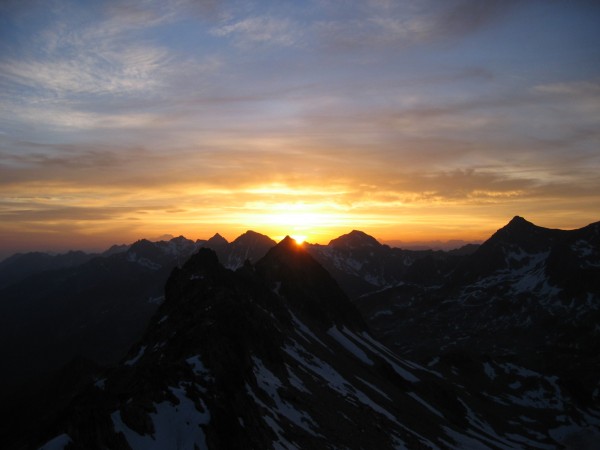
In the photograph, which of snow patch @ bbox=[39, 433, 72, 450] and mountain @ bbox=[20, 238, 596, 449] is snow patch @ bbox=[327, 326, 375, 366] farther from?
snow patch @ bbox=[39, 433, 72, 450]

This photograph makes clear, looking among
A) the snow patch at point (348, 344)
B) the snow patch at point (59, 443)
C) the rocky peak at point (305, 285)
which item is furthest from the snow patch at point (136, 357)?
the snow patch at point (348, 344)

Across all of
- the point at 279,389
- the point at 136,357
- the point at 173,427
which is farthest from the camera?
the point at 136,357

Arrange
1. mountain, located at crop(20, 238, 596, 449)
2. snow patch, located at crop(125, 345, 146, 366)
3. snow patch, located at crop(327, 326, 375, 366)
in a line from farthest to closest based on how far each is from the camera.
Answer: snow patch, located at crop(327, 326, 375, 366), snow patch, located at crop(125, 345, 146, 366), mountain, located at crop(20, 238, 596, 449)

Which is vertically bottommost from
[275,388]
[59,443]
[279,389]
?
[279,389]

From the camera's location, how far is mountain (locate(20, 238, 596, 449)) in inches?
1556

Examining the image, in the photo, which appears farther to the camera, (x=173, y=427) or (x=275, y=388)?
(x=275, y=388)

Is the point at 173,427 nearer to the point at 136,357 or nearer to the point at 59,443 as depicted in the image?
the point at 59,443

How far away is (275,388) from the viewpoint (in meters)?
62.0

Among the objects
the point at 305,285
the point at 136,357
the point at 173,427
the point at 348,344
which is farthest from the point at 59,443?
the point at 305,285

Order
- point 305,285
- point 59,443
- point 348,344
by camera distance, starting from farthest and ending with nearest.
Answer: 1. point 305,285
2. point 348,344
3. point 59,443

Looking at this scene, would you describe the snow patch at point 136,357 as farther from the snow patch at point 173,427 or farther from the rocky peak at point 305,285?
the rocky peak at point 305,285

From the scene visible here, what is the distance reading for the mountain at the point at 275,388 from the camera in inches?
1556

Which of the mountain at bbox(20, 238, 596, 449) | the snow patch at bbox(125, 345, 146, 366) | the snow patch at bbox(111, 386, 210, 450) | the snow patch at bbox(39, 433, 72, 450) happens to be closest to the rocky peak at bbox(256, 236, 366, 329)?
the mountain at bbox(20, 238, 596, 449)

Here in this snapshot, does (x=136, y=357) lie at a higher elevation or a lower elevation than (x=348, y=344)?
higher
